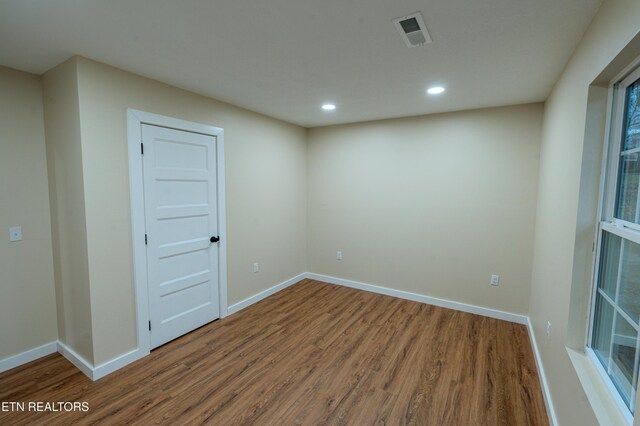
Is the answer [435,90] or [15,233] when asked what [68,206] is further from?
[435,90]

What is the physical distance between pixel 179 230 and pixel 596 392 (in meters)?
3.13

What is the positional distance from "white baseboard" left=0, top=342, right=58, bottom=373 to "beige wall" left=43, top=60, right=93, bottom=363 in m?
0.17

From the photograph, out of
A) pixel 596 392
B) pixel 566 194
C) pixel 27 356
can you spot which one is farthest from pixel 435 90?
pixel 27 356

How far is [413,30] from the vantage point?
172 centimetres

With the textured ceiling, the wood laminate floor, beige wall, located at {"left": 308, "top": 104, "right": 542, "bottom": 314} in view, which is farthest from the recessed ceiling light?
the wood laminate floor

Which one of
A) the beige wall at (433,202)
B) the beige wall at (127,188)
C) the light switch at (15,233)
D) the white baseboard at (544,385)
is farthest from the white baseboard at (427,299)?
the light switch at (15,233)

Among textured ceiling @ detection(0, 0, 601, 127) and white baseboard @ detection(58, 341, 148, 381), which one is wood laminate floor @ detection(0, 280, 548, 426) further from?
textured ceiling @ detection(0, 0, 601, 127)

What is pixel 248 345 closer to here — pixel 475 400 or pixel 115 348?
pixel 115 348

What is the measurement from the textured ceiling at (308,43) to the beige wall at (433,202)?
2.22 ft

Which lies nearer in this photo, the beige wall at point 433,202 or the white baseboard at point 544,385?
the white baseboard at point 544,385

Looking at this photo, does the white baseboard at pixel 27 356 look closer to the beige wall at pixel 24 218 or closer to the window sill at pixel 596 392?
the beige wall at pixel 24 218

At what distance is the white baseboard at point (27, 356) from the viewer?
2430 millimetres

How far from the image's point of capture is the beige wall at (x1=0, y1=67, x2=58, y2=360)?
2350mm

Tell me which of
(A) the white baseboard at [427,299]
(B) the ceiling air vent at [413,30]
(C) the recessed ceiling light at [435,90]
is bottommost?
(A) the white baseboard at [427,299]
